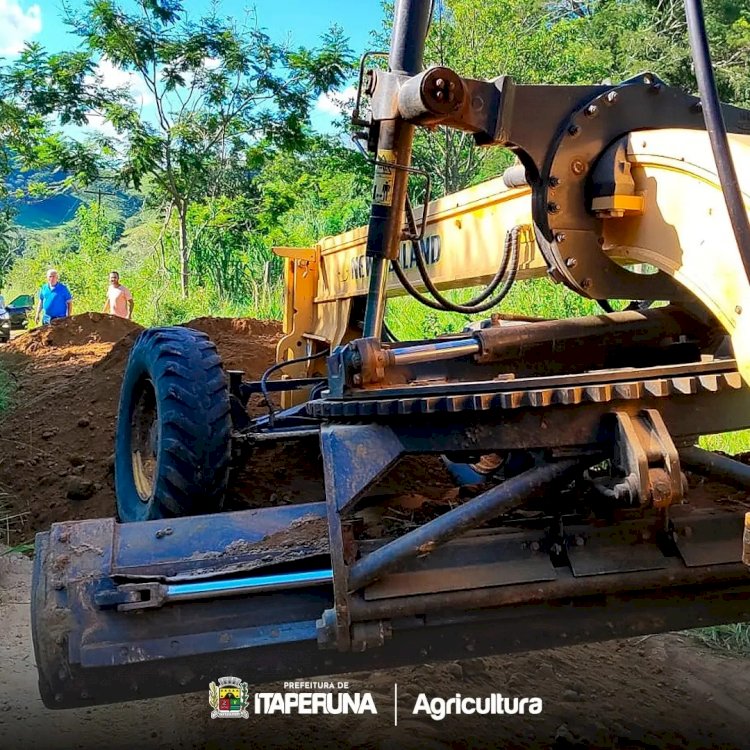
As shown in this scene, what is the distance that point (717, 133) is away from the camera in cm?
163

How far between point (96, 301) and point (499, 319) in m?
16.4

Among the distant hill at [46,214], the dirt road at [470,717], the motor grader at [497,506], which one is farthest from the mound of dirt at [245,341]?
the distant hill at [46,214]

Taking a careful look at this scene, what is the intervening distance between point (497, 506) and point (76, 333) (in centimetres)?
851

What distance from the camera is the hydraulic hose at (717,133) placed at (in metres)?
1.60

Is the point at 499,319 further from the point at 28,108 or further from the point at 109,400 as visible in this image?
the point at 28,108

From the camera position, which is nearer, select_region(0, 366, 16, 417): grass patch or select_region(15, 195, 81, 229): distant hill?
select_region(0, 366, 16, 417): grass patch

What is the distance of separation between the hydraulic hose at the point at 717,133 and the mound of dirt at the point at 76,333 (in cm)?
848

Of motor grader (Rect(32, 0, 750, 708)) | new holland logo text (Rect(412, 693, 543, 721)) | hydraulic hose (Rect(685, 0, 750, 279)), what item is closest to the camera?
hydraulic hose (Rect(685, 0, 750, 279))

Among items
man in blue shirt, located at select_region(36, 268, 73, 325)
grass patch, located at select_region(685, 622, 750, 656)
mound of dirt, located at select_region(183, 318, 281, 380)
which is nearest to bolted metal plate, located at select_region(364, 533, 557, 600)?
grass patch, located at select_region(685, 622, 750, 656)

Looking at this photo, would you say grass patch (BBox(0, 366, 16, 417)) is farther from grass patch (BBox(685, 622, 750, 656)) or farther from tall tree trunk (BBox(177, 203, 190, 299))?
tall tree trunk (BBox(177, 203, 190, 299))

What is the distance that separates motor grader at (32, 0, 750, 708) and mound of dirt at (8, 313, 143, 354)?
7.60m

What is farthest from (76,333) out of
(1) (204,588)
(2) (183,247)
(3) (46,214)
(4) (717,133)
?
(3) (46,214)

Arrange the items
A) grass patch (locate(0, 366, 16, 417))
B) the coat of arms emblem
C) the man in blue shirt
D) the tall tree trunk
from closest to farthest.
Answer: the coat of arms emblem
grass patch (locate(0, 366, 16, 417))
the man in blue shirt
the tall tree trunk

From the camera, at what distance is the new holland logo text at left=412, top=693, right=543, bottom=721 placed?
2.83 metres
